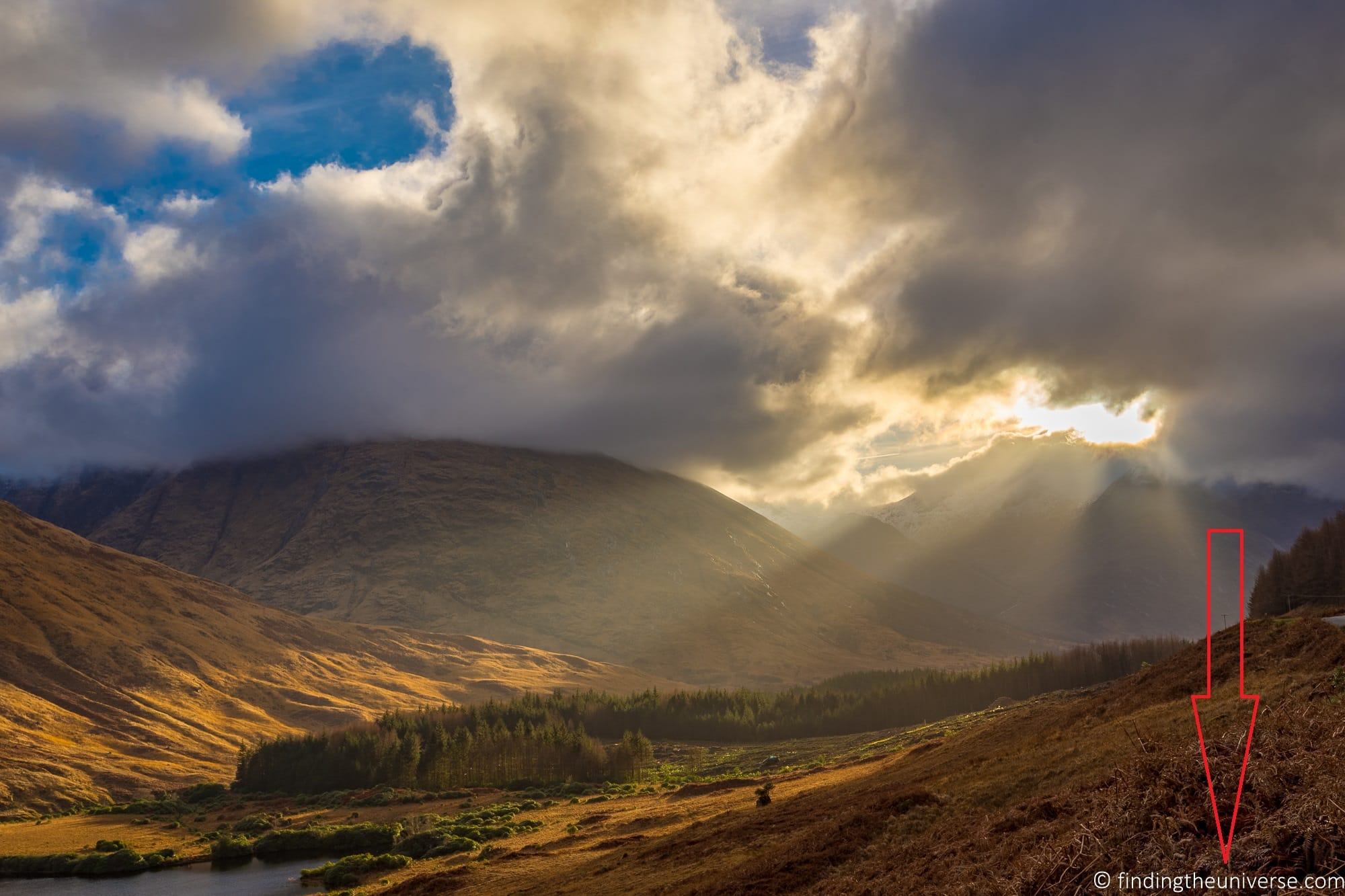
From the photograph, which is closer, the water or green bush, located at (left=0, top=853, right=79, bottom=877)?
the water

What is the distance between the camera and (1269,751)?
2241cm

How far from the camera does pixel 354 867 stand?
90000 millimetres

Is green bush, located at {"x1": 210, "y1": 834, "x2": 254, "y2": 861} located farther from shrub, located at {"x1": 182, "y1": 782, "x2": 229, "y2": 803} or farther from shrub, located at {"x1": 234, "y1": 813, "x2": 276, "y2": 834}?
shrub, located at {"x1": 182, "y1": 782, "x2": 229, "y2": 803}

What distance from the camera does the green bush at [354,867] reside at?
8781 centimetres

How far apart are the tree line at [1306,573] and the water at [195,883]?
500 feet

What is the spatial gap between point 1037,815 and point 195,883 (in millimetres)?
106886

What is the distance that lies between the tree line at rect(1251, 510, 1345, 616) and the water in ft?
500

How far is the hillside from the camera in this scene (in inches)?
794

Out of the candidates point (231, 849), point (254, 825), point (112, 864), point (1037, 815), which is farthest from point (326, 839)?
point (1037, 815)

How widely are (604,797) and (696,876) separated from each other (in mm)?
95588

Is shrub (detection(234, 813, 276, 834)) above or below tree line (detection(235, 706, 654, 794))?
below

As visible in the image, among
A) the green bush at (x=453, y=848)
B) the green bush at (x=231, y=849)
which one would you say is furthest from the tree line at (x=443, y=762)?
the green bush at (x=453, y=848)

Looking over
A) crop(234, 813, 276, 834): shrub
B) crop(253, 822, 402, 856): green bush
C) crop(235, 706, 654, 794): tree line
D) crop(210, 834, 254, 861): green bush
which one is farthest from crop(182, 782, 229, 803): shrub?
crop(210, 834, 254, 861): green bush

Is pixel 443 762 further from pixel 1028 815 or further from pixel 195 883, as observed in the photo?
pixel 1028 815
